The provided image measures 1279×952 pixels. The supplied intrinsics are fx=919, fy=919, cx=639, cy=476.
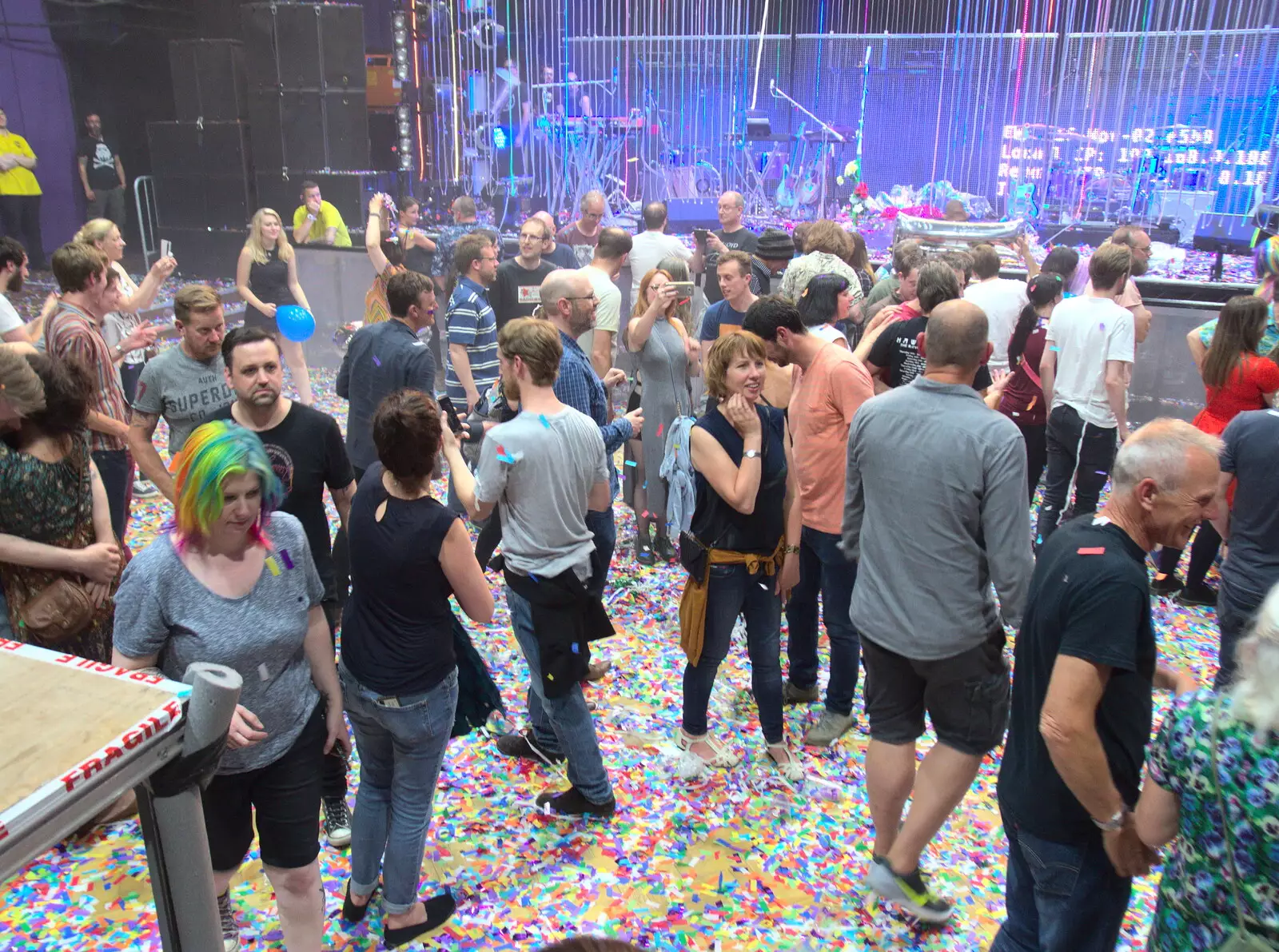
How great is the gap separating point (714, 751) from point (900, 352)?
196 centimetres

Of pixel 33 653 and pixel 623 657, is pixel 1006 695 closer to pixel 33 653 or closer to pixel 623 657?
pixel 623 657

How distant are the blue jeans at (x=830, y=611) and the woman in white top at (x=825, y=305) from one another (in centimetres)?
86

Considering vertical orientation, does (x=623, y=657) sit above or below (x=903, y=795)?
below

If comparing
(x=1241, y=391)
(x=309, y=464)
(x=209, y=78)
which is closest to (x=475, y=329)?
(x=309, y=464)

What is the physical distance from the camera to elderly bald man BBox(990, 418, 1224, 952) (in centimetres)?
187

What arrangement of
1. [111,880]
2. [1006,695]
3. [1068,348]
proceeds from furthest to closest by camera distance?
1. [1068,348]
2. [111,880]
3. [1006,695]

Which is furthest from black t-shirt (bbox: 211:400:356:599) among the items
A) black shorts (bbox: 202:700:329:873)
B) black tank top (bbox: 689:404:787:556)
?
black tank top (bbox: 689:404:787:556)

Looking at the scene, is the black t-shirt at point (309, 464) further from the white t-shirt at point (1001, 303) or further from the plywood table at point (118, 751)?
the white t-shirt at point (1001, 303)

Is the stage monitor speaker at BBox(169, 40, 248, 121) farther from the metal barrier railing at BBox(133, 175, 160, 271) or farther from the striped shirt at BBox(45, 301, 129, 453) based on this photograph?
the striped shirt at BBox(45, 301, 129, 453)

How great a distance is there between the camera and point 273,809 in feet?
7.39

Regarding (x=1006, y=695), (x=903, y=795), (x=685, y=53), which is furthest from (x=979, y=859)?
(x=685, y=53)

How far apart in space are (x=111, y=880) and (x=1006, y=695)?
9.29 feet

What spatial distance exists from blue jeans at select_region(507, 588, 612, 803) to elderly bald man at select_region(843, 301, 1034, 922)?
3.14 ft

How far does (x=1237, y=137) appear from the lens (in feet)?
37.7
